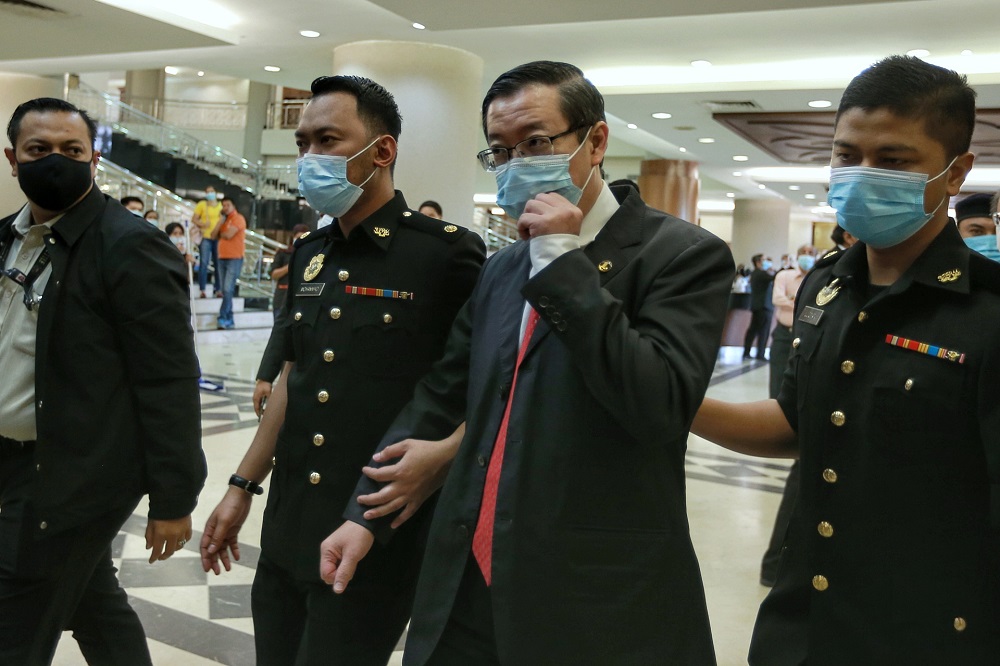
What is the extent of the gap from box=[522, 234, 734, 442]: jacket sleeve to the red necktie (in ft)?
0.69

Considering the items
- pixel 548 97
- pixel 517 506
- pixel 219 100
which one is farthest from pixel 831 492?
pixel 219 100

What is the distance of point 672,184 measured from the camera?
2008cm

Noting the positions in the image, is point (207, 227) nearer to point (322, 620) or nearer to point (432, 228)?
point (432, 228)

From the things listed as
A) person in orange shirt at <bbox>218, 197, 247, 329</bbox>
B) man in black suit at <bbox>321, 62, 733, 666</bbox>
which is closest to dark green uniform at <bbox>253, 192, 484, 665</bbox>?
man in black suit at <bbox>321, 62, 733, 666</bbox>

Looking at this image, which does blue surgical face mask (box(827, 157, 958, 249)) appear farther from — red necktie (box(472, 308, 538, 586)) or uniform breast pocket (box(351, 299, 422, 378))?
uniform breast pocket (box(351, 299, 422, 378))

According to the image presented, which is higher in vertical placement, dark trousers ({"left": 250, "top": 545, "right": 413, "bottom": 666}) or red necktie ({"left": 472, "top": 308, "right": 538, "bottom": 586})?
red necktie ({"left": 472, "top": 308, "right": 538, "bottom": 586})

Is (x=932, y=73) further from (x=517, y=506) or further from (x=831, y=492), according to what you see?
(x=517, y=506)

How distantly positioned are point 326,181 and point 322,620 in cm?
103

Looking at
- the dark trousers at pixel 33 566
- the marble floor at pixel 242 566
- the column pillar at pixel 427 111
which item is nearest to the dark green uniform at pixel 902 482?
the dark trousers at pixel 33 566

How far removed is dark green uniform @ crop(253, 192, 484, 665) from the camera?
212 centimetres

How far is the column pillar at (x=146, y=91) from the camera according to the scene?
1070 inches

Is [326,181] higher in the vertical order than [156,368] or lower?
higher

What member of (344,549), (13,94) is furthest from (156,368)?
(13,94)

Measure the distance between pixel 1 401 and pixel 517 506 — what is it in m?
1.56
